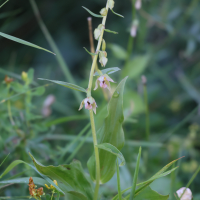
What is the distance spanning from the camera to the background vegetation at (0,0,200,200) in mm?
1188

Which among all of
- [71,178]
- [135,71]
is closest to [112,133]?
[71,178]

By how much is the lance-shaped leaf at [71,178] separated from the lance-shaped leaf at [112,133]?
0.04 meters

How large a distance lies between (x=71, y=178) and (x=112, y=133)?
6.6 inches

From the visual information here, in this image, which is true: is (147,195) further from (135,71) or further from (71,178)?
(135,71)

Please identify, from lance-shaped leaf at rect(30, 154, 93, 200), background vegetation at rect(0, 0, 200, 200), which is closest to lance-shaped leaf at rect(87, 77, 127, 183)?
lance-shaped leaf at rect(30, 154, 93, 200)

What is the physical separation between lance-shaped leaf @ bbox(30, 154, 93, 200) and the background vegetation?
298 mm

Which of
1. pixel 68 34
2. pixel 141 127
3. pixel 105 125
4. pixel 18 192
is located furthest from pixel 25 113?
pixel 68 34

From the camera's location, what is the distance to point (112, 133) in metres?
0.64

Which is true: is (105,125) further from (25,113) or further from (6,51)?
(6,51)

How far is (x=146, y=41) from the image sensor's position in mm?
1844

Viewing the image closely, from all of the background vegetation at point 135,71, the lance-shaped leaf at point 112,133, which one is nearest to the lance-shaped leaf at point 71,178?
the lance-shaped leaf at point 112,133

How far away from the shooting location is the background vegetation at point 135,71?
46.8 inches

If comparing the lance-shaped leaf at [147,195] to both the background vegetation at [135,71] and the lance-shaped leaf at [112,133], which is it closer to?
the lance-shaped leaf at [112,133]

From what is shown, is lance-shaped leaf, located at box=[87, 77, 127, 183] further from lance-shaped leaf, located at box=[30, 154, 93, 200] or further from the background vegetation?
the background vegetation
